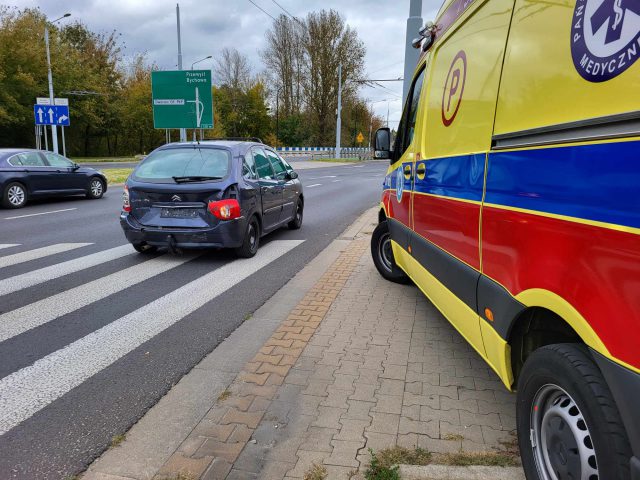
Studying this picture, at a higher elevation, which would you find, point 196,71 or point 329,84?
point 329,84

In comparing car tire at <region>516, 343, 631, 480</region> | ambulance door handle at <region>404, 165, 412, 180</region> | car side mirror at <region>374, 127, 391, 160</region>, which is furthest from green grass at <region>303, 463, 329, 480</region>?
car side mirror at <region>374, 127, 391, 160</region>

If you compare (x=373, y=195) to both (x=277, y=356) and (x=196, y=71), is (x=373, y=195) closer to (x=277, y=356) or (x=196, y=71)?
(x=277, y=356)

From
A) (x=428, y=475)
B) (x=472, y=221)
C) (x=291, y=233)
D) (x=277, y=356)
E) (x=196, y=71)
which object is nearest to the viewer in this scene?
(x=428, y=475)

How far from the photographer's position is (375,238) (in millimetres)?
6125

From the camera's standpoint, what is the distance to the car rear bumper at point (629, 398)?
57.3 inches

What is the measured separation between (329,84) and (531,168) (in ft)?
199

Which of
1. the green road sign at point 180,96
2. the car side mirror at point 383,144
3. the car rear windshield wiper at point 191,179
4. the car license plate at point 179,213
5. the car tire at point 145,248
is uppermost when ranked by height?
the green road sign at point 180,96

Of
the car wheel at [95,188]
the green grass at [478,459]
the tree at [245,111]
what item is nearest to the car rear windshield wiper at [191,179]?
the green grass at [478,459]

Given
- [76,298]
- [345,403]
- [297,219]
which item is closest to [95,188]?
[297,219]

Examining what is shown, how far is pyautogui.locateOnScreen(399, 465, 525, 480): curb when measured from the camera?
2.32 metres

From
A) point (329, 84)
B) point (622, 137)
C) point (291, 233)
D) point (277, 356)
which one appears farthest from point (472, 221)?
point (329, 84)

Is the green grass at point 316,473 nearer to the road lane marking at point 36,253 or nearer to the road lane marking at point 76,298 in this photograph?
the road lane marking at point 76,298

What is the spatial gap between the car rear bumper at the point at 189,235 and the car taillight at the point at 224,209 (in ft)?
0.27

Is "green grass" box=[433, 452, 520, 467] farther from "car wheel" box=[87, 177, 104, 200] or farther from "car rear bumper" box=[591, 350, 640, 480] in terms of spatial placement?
"car wheel" box=[87, 177, 104, 200]
